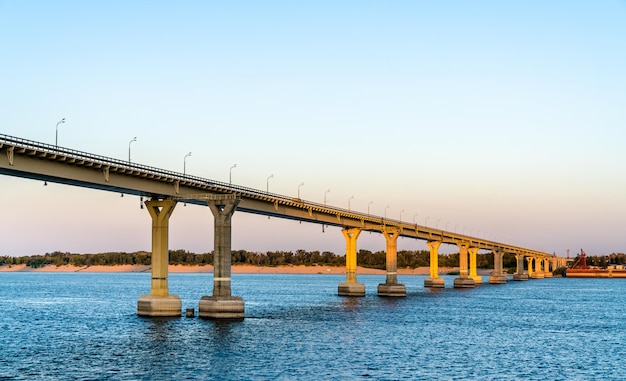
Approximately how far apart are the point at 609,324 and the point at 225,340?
51619 mm

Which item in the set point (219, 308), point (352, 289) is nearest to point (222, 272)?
point (219, 308)

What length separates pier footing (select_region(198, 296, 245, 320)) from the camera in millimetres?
81375

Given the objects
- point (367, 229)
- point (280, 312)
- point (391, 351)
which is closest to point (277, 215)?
point (280, 312)

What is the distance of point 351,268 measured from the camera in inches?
5428

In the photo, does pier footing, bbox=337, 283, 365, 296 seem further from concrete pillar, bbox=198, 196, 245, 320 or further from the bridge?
concrete pillar, bbox=198, 196, 245, 320

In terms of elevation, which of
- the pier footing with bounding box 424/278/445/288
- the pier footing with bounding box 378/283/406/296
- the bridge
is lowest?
the pier footing with bounding box 424/278/445/288

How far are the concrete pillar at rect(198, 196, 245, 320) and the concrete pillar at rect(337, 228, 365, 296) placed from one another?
5634cm

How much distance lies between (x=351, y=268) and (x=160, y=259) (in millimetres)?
62377

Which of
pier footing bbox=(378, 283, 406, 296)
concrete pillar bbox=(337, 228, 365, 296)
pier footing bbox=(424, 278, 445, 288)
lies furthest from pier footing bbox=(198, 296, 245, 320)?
pier footing bbox=(424, 278, 445, 288)

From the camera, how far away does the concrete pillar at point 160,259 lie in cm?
8038

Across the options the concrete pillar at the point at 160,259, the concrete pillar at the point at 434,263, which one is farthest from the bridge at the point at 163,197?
the concrete pillar at the point at 434,263

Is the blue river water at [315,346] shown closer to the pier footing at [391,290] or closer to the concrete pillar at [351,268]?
the concrete pillar at [351,268]

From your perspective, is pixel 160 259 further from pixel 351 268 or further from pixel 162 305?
pixel 351 268

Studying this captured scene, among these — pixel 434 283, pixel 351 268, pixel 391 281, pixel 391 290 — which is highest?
pixel 351 268
